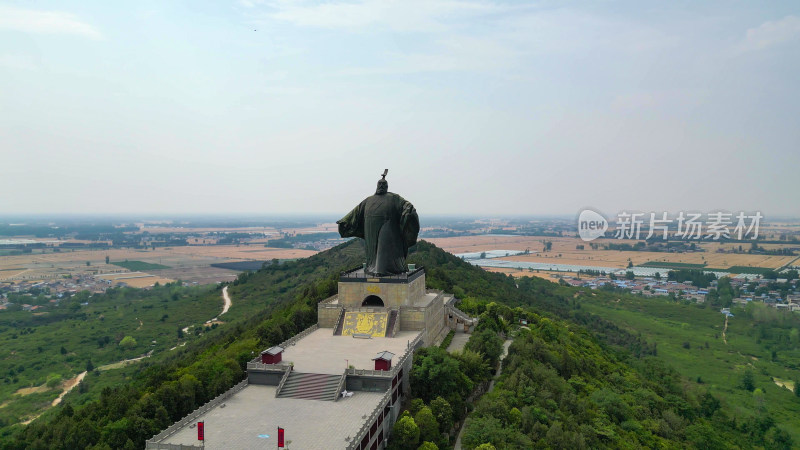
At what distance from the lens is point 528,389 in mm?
27062

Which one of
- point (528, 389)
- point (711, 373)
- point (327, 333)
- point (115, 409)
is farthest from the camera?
point (711, 373)

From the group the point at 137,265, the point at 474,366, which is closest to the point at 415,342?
the point at 474,366

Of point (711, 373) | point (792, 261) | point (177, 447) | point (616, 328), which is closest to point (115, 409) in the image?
point (177, 447)

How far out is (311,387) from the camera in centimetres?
2508

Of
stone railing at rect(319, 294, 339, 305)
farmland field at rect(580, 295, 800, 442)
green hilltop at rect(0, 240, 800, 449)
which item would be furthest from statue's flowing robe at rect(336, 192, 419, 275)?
farmland field at rect(580, 295, 800, 442)

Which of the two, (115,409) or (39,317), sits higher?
(115,409)

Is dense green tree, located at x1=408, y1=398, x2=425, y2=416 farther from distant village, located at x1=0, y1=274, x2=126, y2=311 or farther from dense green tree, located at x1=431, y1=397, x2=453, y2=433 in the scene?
distant village, located at x1=0, y1=274, x2=126, y2=311

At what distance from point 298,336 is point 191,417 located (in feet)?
35.6

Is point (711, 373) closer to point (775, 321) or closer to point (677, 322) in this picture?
point (677, 322)

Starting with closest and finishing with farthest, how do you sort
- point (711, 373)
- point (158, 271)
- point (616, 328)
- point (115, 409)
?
point (115, 409), point (711, 373), point (616, 328), point (158, 271)

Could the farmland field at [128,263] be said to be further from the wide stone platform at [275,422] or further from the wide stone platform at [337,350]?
the wide stone platform at [275,422]

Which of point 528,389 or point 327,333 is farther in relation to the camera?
point 327,333

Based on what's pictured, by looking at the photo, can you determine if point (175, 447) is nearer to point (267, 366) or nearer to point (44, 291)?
point (267, 366)

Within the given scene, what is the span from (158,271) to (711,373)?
111323 millimetres
